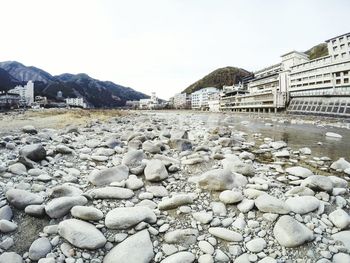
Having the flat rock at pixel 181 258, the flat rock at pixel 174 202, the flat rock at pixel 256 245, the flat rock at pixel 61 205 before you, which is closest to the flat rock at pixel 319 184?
the flat rock at pixel 256 245

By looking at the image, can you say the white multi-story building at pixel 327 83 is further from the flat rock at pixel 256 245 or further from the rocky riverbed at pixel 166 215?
the flat rock at pixel 256 245

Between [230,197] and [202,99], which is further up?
[202,99]

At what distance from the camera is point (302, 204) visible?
460 cm

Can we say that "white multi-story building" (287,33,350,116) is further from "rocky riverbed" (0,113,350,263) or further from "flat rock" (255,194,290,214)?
"flat rock" (255,194,290,214)

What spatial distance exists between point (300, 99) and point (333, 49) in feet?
59.2

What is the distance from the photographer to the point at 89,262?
3.29 metres

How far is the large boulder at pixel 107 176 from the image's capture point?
5.63m

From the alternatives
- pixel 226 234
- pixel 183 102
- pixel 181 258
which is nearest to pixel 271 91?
pixel 226 234

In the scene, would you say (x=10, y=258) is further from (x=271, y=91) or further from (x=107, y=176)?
(x=271, y=91)

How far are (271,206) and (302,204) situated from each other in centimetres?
66

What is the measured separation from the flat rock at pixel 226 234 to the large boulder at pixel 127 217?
38.2 inches

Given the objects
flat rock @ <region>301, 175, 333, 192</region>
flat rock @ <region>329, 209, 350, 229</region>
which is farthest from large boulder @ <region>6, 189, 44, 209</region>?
flat rock @ <region>301, 175, 333, 192</region>

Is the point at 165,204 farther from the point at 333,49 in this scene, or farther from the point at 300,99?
the point at 333,49

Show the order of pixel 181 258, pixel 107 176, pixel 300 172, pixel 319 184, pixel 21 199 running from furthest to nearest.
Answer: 1. pixel 300 172
2. pixel 107 176
3. pixel 319 184
4. pixel 21 199
5. pixel 181 258
